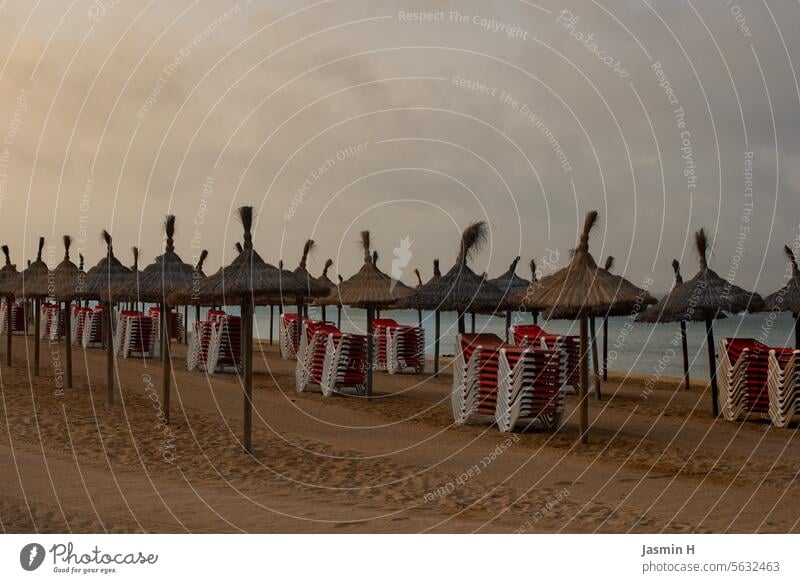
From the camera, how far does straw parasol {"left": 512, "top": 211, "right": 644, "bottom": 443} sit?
1077 cm

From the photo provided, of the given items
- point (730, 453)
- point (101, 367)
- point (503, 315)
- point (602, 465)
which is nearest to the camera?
point (602, 465)

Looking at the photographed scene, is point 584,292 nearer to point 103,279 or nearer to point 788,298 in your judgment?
point 788,298

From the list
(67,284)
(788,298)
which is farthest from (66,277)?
(788,298)

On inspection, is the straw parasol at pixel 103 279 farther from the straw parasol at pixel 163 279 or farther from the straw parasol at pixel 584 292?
the straw parasol at pixel 584 292

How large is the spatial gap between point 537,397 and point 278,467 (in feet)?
13.5

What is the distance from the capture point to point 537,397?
11.2m

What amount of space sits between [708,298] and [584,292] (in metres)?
4.06

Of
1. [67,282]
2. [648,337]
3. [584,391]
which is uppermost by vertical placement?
[67,282]

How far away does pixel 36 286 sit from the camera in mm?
17641

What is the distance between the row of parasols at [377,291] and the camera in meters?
10.4

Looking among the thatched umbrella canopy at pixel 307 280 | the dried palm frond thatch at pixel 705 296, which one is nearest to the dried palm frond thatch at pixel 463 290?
the thatched umbrella canopy at pixel 307 280

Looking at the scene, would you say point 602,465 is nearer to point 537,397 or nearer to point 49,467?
point 537,397

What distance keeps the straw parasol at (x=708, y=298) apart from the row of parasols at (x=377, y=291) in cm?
2

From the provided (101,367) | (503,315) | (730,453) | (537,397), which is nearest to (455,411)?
(537,397)
